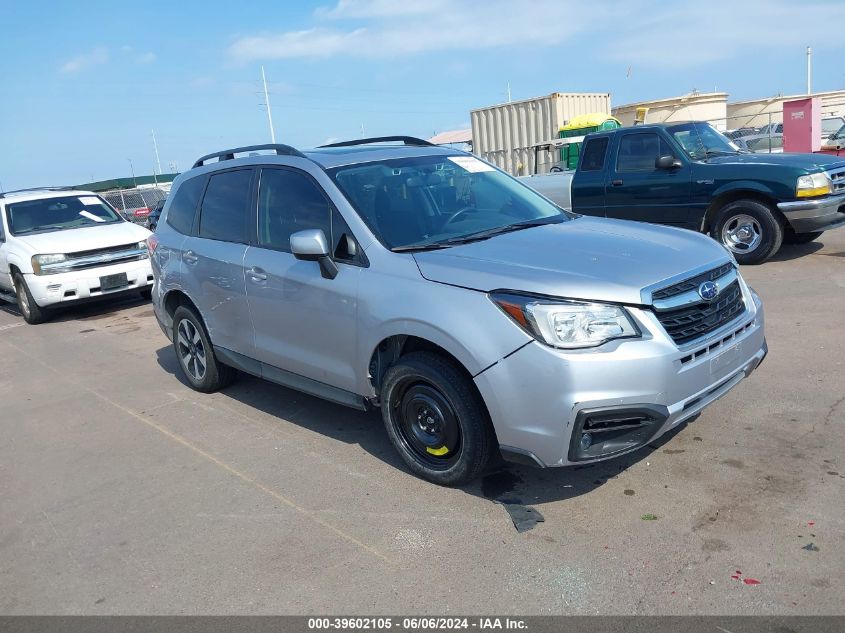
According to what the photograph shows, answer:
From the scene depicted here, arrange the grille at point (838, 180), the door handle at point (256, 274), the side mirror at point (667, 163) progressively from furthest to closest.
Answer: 1. the side mirror at point (667, 163)
2. the grille at point (838, 180)
3. the door handle at point (256, 274)

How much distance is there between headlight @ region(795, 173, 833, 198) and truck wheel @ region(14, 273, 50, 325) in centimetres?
1008

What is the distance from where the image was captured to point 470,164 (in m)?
5.15

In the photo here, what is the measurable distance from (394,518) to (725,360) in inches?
74.2

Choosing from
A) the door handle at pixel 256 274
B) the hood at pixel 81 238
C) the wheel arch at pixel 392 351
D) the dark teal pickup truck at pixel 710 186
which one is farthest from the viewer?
the hood at pixel 81 238

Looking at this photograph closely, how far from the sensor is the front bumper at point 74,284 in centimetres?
994

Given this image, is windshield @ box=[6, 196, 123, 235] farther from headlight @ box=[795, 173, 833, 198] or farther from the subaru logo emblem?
the subaru logo emblem

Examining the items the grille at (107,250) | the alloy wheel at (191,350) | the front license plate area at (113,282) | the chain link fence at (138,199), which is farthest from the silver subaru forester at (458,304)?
the chain link fence at (138,199)

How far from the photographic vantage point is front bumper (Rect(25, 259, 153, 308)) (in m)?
9.94

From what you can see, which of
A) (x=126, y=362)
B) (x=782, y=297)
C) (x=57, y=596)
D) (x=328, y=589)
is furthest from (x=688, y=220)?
(x=57, y=596)

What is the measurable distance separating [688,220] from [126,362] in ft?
23.1

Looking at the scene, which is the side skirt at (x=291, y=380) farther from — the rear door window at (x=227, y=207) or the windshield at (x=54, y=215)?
the windshield at (x=54, y=215)

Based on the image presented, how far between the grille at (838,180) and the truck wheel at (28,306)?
1056 centimetres

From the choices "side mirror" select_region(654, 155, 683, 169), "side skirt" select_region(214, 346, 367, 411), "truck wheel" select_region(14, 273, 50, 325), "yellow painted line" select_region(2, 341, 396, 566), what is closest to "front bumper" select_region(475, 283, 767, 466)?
"yellow painted line" select_region(2, 341, 396, 566)

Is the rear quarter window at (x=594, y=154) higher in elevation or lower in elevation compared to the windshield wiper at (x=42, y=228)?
higher
